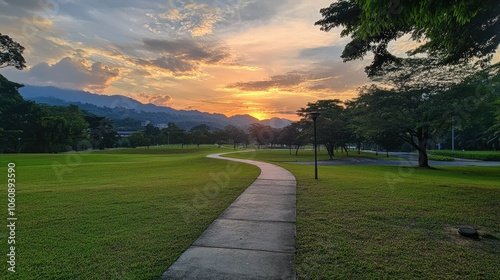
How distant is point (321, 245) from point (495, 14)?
744cm

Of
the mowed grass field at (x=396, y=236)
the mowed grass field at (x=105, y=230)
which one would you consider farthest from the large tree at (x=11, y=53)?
the mowed grass field at (x=396, y=236)

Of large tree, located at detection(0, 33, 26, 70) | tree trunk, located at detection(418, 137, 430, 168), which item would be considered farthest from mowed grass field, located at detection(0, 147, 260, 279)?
large tree, located at detection(0, 33, 26, 70)

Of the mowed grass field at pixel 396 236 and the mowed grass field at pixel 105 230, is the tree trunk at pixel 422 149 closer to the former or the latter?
the mowed grass field at pixel 396 236

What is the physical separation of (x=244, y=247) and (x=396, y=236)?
2761 mm

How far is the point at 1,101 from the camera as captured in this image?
138 ft

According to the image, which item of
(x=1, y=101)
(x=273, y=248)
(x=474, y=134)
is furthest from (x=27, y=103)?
(x=474, y=134)

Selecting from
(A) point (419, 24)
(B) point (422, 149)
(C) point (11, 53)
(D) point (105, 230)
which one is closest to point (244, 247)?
(D) point (105, 230)

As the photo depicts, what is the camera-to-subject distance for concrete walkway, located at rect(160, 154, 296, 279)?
3.27m

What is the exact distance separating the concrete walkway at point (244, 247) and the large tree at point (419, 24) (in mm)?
3926

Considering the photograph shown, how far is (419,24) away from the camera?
15.9 ft

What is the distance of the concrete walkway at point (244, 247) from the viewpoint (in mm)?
3266

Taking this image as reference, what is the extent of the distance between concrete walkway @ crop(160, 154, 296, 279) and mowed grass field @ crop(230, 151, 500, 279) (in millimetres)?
270

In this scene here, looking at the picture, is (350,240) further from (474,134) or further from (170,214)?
(474,134)

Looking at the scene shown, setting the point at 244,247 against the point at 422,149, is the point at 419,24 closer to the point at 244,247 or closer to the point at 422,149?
the point at 244,247
